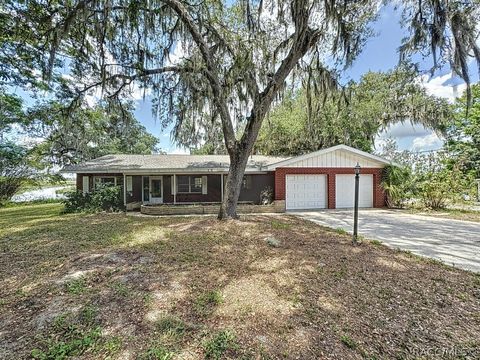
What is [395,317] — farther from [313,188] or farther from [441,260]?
[313,188]

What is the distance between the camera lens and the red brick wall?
12.7 m

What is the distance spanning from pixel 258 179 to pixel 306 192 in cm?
260

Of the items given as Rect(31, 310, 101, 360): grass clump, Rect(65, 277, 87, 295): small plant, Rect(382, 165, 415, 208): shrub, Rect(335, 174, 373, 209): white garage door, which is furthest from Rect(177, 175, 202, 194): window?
Rect(31, 310, 101, 360): grass clump

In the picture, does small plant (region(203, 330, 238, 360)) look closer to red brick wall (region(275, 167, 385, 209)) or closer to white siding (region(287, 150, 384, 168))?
red brick wall (region(275, 167, 385, 209))

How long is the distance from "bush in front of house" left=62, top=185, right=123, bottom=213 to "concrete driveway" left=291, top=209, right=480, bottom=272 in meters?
9.15

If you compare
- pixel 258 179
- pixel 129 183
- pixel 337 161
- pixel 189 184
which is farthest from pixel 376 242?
pixel 129 183

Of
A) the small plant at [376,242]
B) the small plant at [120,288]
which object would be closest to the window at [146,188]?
the small plant at [120,288]

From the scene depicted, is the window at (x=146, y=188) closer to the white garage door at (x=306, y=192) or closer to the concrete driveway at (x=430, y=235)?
the white garage door at (x=306, y=192)

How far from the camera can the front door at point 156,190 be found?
562 inches

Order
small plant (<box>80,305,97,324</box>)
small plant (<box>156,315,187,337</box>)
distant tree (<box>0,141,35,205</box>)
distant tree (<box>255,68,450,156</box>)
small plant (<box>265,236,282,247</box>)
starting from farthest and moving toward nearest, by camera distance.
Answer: distant tree (<box>255,68,450,156</box>) < distant tree (<box>0,141,35,205</box>) < small plant (<box>265,236,282,247</box>) < small plant (<box>80,305,97,324</box>) < small plant (<box>156,315,187,337</box>)

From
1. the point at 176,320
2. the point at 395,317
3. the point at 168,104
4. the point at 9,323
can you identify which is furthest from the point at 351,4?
the point at 9,323

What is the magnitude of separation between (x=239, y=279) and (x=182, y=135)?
7.87 m

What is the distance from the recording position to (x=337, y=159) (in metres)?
13.1

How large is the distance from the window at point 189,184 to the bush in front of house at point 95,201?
3.50m
